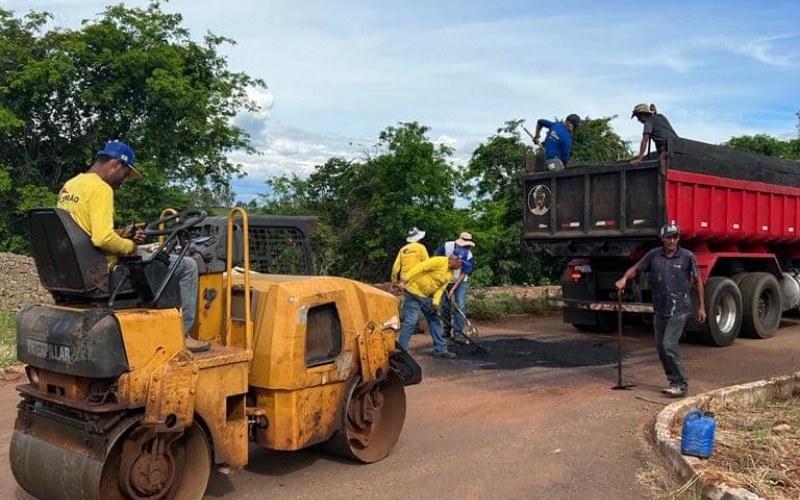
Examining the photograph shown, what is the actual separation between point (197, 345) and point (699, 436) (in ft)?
11.1

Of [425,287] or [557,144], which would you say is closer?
[425,287]

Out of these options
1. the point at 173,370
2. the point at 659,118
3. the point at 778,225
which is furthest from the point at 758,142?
the point at 173,370

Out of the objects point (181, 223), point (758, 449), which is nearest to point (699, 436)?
point (758, 449)

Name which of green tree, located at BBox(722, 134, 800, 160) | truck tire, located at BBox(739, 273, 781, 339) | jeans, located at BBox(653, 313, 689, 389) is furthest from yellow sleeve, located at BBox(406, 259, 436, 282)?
green tree, located at BBox(722, 134, 800, 160)

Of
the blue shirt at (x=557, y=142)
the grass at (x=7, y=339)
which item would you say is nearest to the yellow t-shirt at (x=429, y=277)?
the blue shirt at (x=557, y=142)

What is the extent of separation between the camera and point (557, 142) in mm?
11445

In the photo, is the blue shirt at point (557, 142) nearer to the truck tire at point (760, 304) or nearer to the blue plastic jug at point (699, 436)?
the truck tire at point (760, 304)

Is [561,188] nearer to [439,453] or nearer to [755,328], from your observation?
[755,328]

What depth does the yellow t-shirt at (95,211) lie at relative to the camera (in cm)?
391

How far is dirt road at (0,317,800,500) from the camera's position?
4.84 meters

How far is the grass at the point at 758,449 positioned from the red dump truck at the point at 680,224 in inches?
134

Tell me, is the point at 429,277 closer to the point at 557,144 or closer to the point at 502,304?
the point at 557,144

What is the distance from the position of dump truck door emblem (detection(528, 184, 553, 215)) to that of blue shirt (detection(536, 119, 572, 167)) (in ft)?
2.10

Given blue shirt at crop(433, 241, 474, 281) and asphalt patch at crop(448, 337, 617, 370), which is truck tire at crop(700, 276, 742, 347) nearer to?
asphalt patch at crop(448, 337, 617, 370)
